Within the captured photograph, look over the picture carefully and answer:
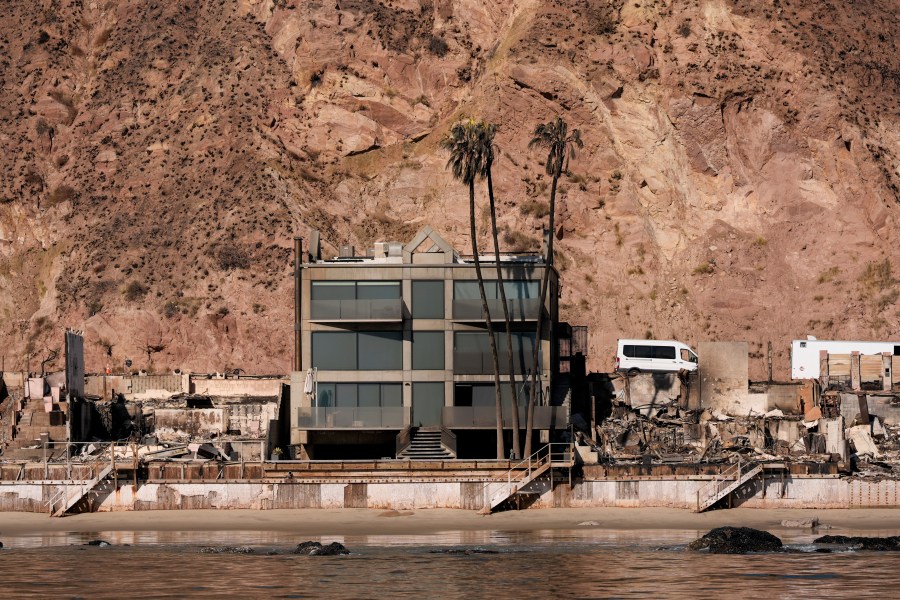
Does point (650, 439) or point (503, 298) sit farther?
point (650, 439)

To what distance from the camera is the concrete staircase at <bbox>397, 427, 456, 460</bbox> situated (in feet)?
186

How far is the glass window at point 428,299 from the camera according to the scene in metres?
60.0

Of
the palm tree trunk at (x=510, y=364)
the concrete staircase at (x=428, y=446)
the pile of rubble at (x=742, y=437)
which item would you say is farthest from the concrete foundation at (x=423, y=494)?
the palm tree trunk at (x=510, y=364)

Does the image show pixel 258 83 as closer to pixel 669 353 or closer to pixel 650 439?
pixel 669 353

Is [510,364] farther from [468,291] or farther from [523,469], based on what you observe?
[523,469]

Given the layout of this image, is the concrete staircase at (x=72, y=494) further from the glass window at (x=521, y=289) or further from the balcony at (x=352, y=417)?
the glass window at (x=521, y=289)

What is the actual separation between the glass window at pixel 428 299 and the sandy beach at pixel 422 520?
9.92 metres

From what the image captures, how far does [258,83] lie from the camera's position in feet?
333

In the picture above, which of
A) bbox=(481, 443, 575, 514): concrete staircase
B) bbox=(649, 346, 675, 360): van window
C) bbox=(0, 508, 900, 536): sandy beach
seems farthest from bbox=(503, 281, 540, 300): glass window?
bbox=(649, 346, 675, 360): van window

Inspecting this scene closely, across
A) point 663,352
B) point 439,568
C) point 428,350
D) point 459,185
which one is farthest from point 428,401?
point 459,185

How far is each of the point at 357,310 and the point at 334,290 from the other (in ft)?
4.30

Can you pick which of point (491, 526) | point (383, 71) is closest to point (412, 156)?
point (383, 71)

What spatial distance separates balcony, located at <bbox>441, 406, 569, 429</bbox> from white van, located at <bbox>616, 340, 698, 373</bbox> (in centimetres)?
1355

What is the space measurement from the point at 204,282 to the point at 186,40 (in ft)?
79.3
